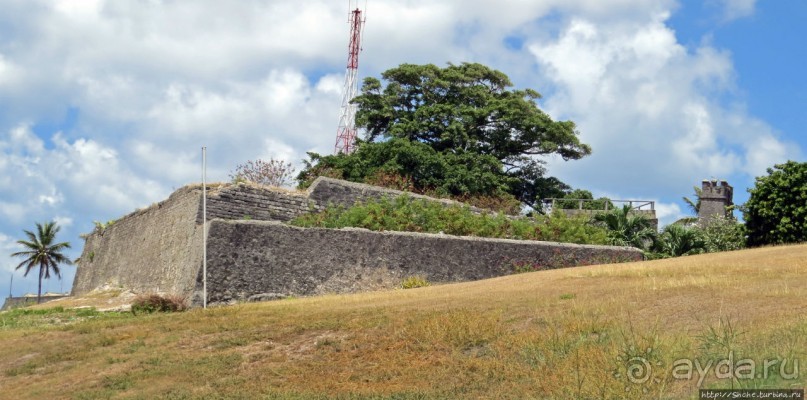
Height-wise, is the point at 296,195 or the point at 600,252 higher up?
the point at 296,195

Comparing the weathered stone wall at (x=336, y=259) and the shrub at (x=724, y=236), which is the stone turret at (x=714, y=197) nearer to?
the shrub at (x=724, y=236)

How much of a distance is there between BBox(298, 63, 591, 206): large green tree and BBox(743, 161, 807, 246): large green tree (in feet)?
38.1

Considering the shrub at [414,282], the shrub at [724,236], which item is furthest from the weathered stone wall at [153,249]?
the shrub at [724,236]

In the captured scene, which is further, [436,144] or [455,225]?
[436,144]

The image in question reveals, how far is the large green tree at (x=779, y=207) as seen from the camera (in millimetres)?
29312

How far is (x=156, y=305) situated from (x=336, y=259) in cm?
445

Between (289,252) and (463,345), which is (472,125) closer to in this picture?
(289,252)

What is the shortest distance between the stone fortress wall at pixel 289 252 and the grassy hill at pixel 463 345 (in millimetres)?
3459

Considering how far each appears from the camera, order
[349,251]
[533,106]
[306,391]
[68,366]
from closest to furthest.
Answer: [306,391] → [68,366] → [349,251] → [533,106]

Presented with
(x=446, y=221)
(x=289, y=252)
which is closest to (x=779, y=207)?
(x=446, y=221)

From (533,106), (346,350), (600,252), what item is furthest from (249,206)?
(533,106)

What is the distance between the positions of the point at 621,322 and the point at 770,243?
18977 mm

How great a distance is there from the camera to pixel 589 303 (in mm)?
14555

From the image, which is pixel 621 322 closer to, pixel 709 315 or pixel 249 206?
pixel 709 315
